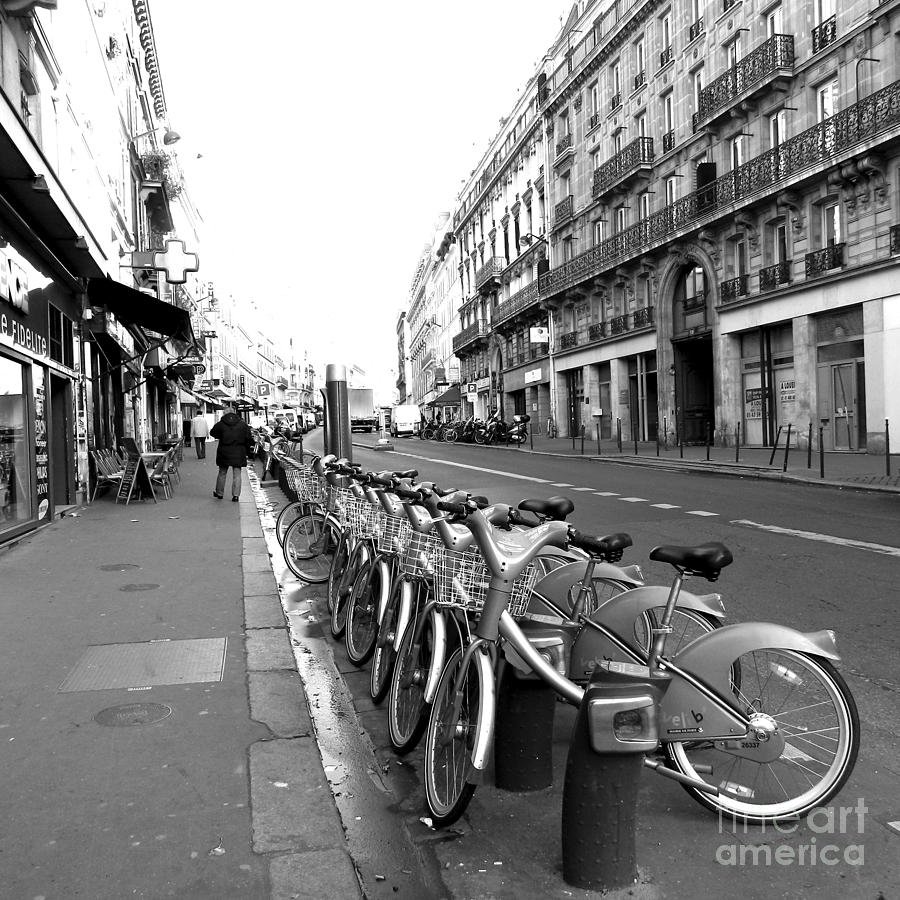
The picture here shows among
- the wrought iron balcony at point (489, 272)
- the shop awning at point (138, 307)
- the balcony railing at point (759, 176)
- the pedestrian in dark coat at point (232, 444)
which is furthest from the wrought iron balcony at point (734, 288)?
the wrought iron balcony at point (489, 272)

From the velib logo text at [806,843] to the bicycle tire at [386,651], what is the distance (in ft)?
6.26

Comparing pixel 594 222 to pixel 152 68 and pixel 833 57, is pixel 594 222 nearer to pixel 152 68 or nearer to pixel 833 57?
pixel 833 57

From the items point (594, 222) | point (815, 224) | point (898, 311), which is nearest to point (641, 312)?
point (594, 222)

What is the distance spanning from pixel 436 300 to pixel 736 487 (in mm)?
71479

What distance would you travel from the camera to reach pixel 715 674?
3.02 m

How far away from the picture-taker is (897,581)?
275 inches

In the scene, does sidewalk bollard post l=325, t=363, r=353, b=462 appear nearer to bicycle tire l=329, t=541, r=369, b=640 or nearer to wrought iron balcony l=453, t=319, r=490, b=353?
bicycle tire l=329, t=541, r=369, b=640

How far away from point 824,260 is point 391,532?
853 inches

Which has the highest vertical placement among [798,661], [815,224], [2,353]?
[815,224]

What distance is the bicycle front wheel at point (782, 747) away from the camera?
120 inches

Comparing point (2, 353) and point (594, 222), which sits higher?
point (594, 222)

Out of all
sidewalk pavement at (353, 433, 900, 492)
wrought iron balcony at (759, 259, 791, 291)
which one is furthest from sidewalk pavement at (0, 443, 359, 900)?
wrought iron balcony at (759, 259, 791, 291)

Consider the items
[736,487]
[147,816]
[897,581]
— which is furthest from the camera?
[736,487]

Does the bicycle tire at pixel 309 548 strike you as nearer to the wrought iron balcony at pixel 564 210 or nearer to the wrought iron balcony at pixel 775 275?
the wrought iron balcony at pixel 775 275
